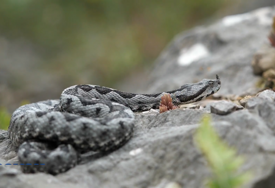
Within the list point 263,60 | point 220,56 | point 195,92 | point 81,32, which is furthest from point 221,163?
point 81,32

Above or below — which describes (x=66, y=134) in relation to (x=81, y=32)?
below

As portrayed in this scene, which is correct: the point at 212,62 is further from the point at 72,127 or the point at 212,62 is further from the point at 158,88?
the point at 72,127

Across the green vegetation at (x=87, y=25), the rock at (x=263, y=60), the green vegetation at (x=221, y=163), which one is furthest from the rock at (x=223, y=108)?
the green vegetation at (x=87, y=25)

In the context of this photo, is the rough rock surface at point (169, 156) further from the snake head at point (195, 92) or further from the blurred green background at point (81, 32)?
the blurred green background at point (81, 32)

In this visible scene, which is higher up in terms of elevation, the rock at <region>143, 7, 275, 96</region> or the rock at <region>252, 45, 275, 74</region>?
the rock at <region>143, 7, 275, 96</region>

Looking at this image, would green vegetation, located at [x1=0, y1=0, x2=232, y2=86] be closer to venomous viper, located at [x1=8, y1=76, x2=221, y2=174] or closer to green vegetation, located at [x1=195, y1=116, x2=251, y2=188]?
venomous viper, located at [x1=8, y1=76, x2=221, y2=174]

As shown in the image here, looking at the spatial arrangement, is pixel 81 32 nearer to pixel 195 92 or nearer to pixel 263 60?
pixel 263 60

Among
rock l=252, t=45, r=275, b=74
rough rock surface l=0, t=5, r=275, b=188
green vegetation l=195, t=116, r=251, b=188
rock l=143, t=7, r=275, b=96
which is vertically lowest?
green vegetation l=195, t=116, r=251, b=188

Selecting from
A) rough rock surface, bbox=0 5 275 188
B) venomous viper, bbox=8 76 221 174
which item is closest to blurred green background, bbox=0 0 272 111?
rough rock surface, bbox=0 5 275 188

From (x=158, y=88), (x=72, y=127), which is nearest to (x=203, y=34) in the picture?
(x=158, y=88)
